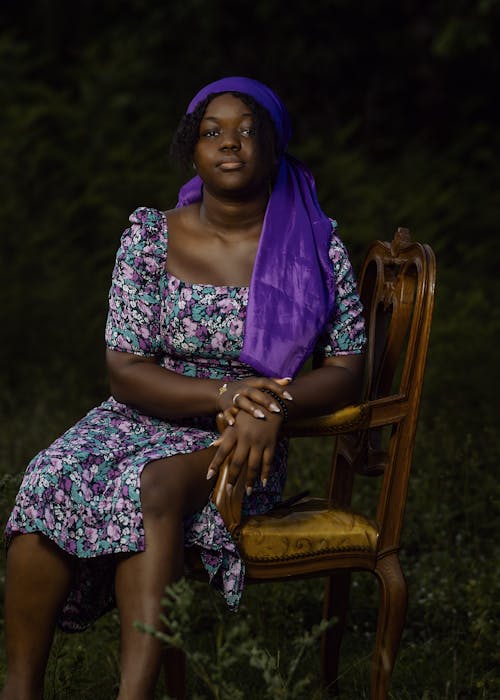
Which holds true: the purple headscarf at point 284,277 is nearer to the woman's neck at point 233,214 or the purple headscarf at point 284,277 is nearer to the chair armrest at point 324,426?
the woman's neck at point 233,214

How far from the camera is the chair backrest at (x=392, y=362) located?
3414 millimetres

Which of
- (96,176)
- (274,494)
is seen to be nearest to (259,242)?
(274,494)

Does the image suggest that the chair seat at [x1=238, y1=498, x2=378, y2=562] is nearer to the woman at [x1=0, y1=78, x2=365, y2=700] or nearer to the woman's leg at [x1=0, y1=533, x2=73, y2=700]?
the woman at [x1=0, y1=78, x2=365, y2=700]

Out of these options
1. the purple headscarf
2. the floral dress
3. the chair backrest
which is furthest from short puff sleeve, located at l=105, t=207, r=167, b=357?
the chair backrest

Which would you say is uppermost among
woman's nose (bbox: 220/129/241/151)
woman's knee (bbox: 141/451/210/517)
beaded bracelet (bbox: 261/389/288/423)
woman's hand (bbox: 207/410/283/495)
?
woman's nose (bbox: 220/129/241/151)

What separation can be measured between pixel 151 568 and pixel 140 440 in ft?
1.60

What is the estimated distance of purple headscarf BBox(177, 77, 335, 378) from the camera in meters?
3.37

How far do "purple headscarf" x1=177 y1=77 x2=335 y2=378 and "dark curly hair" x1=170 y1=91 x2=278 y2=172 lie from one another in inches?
0.6

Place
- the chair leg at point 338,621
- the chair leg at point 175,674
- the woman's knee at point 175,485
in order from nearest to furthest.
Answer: the woman's knee at point 175,485, the chair leg at point 175,674, the chair leg at point 338,621

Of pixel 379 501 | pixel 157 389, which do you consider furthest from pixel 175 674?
pixel 157 389

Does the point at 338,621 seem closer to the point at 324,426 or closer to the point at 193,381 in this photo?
the point at 324,426

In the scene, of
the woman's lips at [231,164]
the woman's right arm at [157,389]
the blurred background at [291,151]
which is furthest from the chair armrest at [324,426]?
the blurred background at [291,151]

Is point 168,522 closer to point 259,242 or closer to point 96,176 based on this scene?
point 259,242

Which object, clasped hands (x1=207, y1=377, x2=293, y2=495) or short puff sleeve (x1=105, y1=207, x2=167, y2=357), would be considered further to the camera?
short puff sleeve (x1=105, y1=207, x2=167, y2=357)
